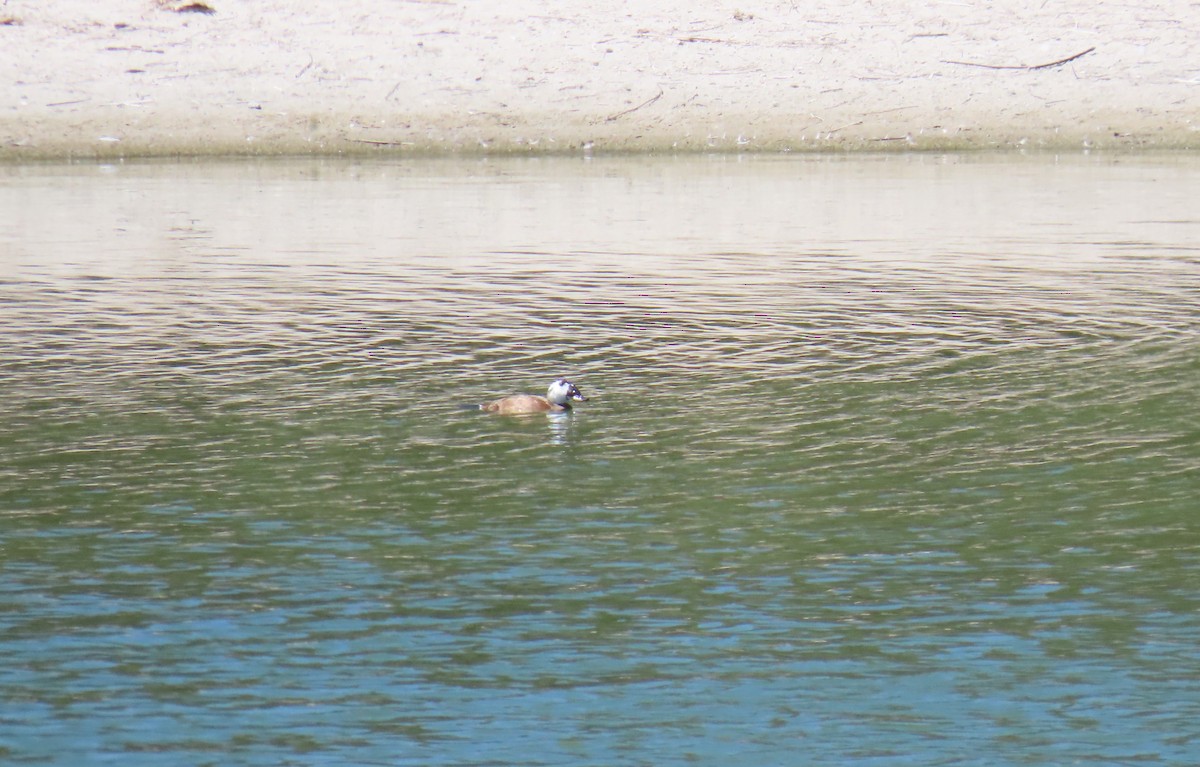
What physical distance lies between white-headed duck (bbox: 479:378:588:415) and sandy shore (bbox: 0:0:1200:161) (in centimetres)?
4032

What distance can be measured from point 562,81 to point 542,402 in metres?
41.9

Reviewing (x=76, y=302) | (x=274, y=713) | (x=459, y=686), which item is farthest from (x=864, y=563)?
(x=76, y=302)

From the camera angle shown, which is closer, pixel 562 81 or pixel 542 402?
pixel 542 402

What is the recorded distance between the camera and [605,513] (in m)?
15.2

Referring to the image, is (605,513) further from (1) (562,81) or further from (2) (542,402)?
(1) (562,81)

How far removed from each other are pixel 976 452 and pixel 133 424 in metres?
8.53

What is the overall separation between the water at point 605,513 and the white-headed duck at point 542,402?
0.30 meters

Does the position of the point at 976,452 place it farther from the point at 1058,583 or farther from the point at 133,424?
the point at 133,424

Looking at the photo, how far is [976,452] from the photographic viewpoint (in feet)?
56.7

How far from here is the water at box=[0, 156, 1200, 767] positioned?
34.6 feet

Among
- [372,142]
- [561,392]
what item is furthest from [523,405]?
[372,142]

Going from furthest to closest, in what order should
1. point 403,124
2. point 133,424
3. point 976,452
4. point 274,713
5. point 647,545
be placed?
point 403,124 < point 133,424 < point 976,452 < point 647,545 < point 274,713

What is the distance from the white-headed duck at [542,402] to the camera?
19.2 metres

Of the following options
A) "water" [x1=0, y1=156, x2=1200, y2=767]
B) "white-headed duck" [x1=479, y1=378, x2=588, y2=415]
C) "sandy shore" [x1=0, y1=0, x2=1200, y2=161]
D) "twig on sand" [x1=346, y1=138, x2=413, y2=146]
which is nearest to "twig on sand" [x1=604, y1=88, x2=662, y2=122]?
"sandy shore" [x1=0, y1=0, x2=1200, y2=161]
